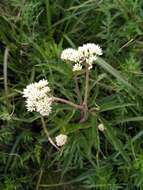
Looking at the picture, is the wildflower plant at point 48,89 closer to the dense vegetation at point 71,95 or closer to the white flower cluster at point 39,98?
the white flower cluster at point 39,98

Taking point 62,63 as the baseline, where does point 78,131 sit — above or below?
below

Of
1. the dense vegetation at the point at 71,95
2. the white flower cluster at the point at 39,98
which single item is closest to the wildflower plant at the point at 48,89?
the white flower cluster at the point at 39,98

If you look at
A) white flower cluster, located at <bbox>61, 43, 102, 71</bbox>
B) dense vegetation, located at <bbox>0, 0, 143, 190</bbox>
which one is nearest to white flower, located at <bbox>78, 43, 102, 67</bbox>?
white flower cluster, located at <bbox>61, 43, 102, 71</bbox>

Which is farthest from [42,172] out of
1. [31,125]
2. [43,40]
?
[43,40]

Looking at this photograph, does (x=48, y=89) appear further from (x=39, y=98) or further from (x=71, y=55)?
(x=71, y=55)

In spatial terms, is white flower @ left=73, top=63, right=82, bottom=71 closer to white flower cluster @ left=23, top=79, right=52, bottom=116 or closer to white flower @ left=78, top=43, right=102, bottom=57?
white flower @ left=78, top=43, right=102, bottom=57

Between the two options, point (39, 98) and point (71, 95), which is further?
point (71, 95)

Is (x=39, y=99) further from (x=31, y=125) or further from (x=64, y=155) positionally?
(x=31, y=125)

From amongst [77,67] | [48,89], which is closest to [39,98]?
[48,89]
